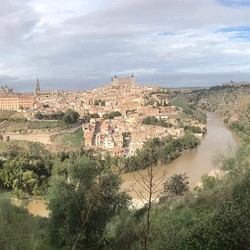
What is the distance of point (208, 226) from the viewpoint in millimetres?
4977

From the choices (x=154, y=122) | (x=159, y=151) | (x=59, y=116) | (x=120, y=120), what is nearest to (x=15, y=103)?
(x=59, y=116)

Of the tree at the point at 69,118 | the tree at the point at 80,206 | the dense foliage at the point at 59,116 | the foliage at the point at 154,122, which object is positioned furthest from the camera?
the foliage at the point at 154,122

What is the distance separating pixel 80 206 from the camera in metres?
7.14

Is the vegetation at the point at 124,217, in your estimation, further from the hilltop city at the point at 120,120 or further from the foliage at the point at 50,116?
the foliage at the point at 50,116

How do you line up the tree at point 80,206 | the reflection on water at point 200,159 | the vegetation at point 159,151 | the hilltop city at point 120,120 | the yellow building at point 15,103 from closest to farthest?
the tree at point 80,206 < the reflection on water at point 200,159 < the vegetation at point 159,151 < the hilltop city at point 120,120 < the yellow building at point 15,103

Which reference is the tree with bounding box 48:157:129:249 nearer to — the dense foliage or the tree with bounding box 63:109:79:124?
the tree with bounding box 63:109:79:124

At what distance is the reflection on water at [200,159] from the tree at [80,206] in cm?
599

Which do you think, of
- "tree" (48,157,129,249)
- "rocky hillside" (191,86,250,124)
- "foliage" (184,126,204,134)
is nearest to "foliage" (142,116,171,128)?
"foliage" (184,126,204,134)

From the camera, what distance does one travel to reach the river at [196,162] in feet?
48.1

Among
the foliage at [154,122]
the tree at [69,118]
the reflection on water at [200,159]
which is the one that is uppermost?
the tree at [69,118]

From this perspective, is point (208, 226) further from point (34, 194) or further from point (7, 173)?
point (7, 173)

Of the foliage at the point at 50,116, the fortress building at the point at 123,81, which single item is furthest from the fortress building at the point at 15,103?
the fortress building at the point at 123,81

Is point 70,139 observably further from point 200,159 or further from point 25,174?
point 25,174

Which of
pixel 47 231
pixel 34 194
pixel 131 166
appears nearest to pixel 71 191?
pixel 47 231
